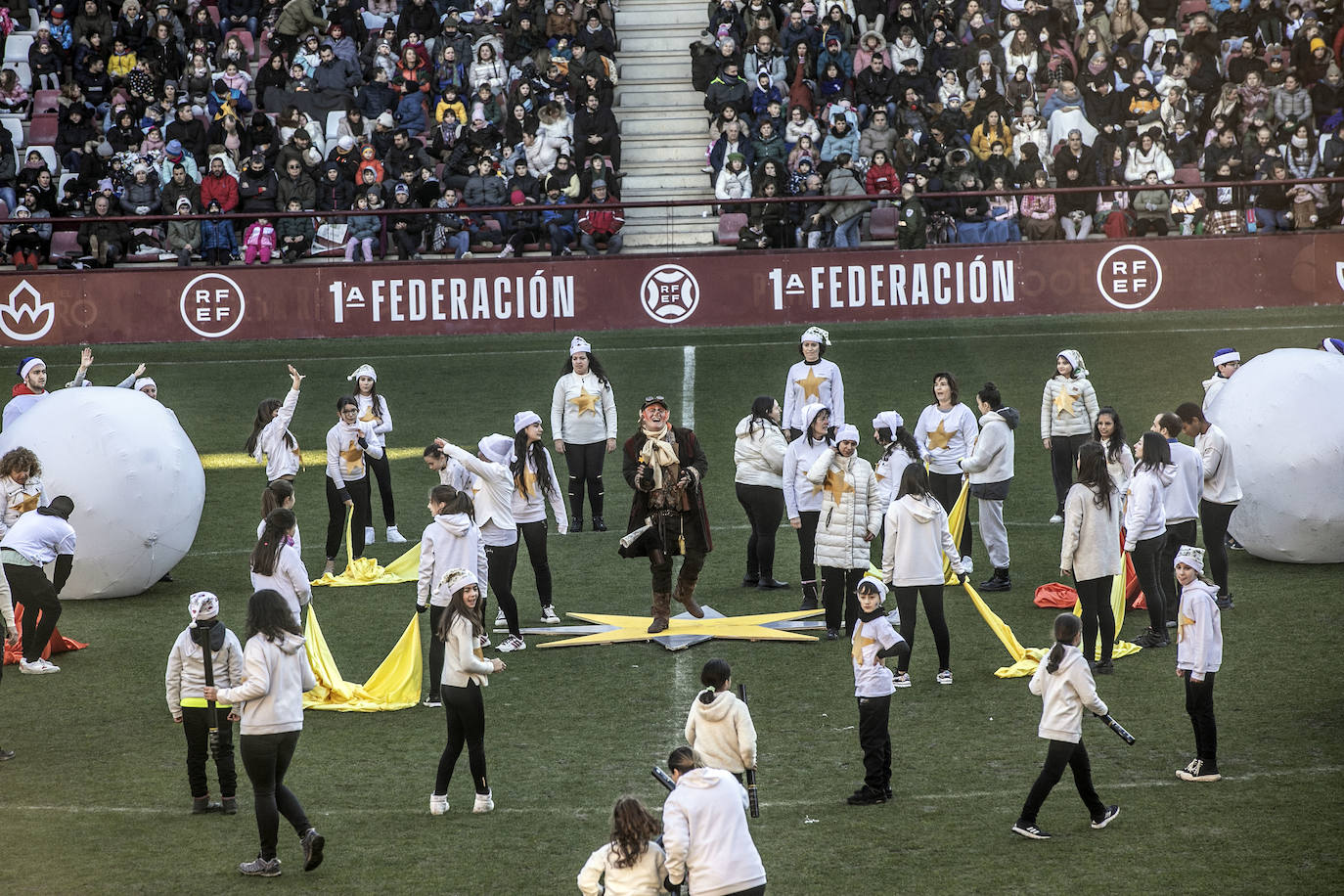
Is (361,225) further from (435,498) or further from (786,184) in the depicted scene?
(435,498)

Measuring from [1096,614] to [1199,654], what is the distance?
90.2 inches

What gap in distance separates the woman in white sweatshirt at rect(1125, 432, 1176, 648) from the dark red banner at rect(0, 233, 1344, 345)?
1292 centimetres

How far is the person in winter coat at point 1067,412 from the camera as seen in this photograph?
16547 mm

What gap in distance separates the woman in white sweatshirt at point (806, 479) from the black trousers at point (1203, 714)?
13.8 ft

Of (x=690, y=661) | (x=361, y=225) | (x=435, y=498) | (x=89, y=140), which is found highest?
(x=89, y=140)

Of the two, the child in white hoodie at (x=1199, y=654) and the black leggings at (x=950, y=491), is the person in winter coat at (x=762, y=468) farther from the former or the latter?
the child in white hoodie at (x=1199, y=654)

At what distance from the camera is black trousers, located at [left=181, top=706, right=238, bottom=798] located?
10.1m

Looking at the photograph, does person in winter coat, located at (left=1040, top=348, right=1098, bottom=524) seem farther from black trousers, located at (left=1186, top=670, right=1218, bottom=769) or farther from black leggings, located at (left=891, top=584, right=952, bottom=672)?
black trousers, located at (left=1186, top=670, right=1218, bottom=769)

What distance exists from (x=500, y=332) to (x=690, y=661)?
13769 mm

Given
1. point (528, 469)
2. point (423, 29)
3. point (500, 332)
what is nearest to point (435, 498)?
point (528, 469)

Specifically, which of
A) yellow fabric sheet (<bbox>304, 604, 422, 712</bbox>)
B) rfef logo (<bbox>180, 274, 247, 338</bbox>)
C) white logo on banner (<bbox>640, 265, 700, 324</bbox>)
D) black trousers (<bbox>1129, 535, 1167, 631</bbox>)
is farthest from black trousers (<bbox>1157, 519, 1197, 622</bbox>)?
rfef logo (<bbox>180, 274, 247, 338</bbox>)

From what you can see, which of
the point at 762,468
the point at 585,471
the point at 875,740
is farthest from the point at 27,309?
the point at 875,740

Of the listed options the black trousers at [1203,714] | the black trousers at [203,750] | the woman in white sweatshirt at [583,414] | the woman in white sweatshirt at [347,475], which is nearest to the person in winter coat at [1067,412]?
the woman in white sweatshirt at [583,414]

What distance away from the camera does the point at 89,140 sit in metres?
30.0
